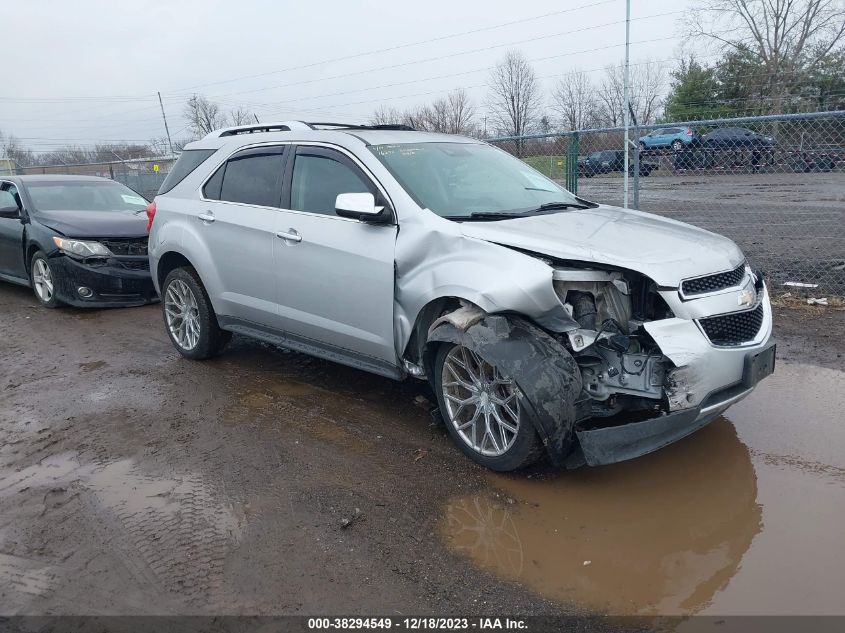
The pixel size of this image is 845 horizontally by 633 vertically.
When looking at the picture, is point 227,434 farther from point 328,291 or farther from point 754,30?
point 754,30

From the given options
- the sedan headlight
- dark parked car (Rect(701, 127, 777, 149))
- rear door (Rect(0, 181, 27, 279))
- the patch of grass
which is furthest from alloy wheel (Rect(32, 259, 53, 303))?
dark parked car (Rect(701, 127, 777, 149))

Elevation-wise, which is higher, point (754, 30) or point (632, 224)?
point (754, 30)

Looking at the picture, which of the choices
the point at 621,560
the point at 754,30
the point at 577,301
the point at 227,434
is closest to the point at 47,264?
A: the point at 227,434

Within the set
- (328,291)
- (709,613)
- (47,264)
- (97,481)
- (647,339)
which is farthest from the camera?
(47,264)

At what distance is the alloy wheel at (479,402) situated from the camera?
3.71m

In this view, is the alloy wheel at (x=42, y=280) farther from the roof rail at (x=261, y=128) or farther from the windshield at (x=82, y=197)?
the roof rail at (x=261, y=128)

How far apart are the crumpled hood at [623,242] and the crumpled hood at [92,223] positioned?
19.2 ft

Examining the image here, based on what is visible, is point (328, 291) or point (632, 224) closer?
point (632, 224)

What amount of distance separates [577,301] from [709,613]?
1635 mm

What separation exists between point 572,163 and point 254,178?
5.09m

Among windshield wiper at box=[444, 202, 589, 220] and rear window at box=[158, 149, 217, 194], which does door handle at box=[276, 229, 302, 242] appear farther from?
rear window at box=[158, 149, 217, 194]

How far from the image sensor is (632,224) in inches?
165

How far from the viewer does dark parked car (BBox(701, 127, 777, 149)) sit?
8.69 metres

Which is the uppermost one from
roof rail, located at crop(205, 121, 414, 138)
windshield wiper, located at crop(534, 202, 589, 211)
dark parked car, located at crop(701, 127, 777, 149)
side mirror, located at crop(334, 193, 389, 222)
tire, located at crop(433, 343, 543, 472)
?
roof rail, located at crop(205, 121, 414, 138)
